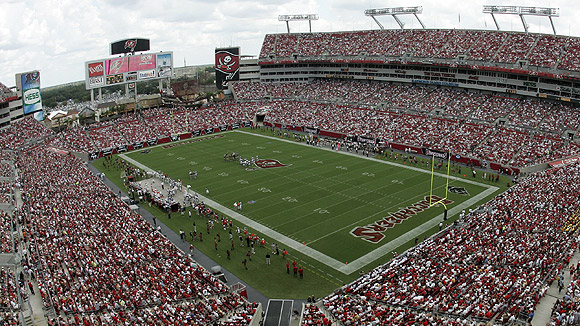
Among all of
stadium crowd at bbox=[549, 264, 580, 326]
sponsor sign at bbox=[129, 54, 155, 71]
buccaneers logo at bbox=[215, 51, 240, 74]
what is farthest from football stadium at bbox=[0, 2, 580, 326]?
buccaneers logo at bbox=[215, 51, 240, 74]

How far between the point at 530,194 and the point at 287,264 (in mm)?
16597

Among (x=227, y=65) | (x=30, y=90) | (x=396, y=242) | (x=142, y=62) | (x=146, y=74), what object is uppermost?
(x=142, y=62)

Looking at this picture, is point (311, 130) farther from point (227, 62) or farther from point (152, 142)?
point (227, 62)

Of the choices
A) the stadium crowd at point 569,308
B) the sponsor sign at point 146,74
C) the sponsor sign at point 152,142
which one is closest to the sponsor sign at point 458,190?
the stadium crowd at point 569,308

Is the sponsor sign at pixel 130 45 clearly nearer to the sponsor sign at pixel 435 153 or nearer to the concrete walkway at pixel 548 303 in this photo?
the sponsor sign at pixel 435 153

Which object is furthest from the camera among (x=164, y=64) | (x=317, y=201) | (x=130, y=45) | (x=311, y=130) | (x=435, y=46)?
(x=164, y=64)

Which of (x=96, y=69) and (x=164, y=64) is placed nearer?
(x=96, y=69)

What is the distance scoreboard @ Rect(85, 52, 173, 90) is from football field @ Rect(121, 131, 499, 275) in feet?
54.1

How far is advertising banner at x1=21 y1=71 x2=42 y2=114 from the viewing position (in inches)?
2309

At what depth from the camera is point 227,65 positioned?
76.3 metres

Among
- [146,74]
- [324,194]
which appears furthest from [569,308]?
[146,74]

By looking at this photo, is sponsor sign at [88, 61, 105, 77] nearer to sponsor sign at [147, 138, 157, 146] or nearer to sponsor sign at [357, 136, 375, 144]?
sponsor sign at [147, 138, 157, 146]

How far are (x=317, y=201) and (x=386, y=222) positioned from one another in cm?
633

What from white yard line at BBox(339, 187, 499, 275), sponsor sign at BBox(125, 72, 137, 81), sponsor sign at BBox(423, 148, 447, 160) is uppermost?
sponsor sign at BBox(125, 72, 137, 81)
